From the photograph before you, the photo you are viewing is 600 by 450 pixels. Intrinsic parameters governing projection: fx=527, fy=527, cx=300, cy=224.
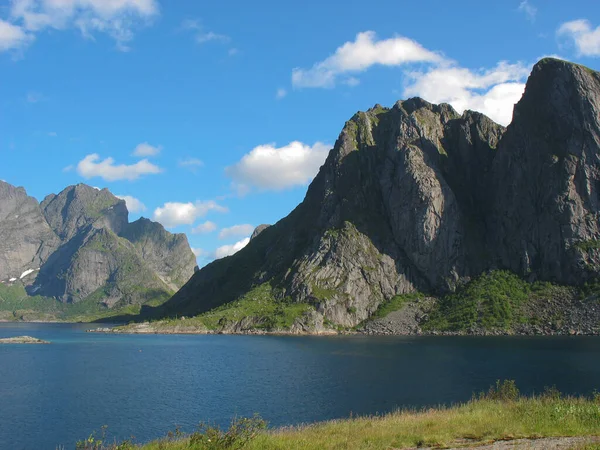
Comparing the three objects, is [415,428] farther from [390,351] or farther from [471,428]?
[390,351]

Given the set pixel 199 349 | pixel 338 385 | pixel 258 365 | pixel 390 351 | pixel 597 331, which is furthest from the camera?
pixel 597 331

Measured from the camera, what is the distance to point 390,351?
422ft

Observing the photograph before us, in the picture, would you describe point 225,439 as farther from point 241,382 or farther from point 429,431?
point 241,382

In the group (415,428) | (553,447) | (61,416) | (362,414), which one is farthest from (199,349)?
(553,447)

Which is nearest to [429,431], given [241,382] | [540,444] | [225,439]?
[540,444]

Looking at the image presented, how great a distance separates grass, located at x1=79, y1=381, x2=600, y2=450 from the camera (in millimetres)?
30656

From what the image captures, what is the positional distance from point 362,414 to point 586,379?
42396mm

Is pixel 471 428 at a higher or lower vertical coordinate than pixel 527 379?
higher

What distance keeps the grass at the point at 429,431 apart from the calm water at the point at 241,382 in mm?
18992

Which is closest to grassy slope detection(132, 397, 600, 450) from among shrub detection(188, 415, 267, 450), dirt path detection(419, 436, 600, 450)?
shrub detection(188, 415, 267, 450)

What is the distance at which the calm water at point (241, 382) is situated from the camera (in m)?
57.2

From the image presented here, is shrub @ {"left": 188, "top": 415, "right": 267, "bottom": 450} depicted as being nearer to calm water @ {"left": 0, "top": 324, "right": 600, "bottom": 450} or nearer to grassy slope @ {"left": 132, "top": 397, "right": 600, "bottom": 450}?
grassy slope @ {"left": 132, "top": 397, "right": 600, "bottom": 450}

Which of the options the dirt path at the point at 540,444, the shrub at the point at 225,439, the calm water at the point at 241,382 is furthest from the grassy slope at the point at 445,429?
the calm water at the point at 241,382

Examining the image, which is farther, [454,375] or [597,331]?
[597,331]
